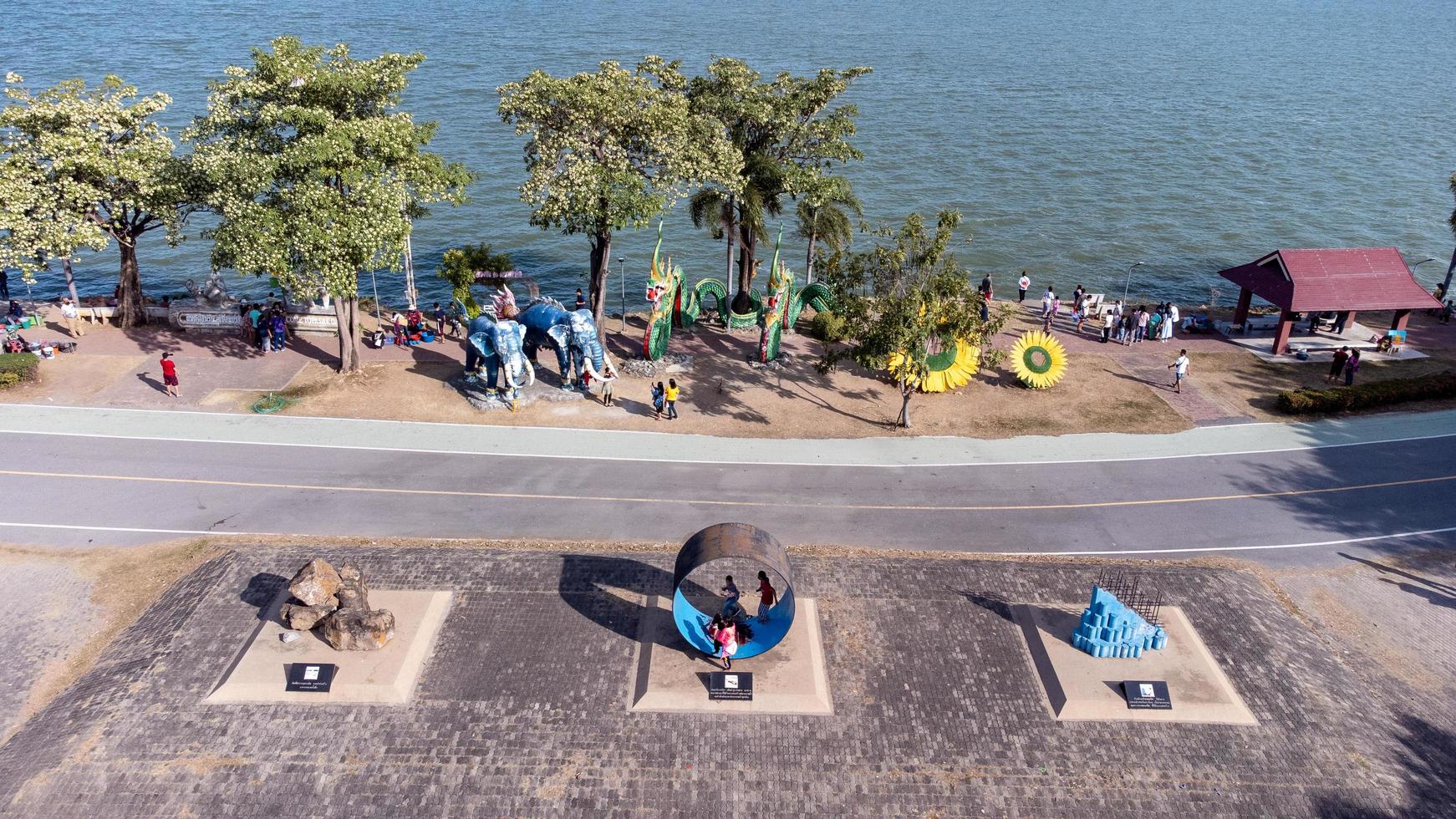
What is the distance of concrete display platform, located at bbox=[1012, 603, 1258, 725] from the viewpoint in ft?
69.6

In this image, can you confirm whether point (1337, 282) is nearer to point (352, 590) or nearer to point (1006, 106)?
point (352, 590)

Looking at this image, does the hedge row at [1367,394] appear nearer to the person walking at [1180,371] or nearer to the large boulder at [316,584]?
the person walking at [1180,371]

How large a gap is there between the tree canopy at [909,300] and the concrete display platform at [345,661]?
16943 millimetres

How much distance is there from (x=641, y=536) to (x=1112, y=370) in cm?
2262

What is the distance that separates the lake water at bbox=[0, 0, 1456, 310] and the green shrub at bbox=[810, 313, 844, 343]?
50.5 ft

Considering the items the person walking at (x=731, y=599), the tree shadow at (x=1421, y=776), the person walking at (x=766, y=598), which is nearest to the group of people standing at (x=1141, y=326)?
the tree shadow at (x=1421, y=776)

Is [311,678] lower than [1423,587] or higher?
lower

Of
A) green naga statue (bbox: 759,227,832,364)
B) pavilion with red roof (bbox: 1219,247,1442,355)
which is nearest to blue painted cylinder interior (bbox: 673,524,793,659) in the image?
Result: green naga statue (bbox: 759,227,832,364)

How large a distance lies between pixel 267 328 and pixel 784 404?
20812mm

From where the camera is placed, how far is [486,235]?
61.2 metres

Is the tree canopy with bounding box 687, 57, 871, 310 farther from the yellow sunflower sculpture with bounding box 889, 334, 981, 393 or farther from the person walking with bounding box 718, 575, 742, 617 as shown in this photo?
the person walking with bounding box 718, 575, 742, 617

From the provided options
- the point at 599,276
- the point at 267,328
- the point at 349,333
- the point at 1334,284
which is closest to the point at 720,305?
the point at 599,276

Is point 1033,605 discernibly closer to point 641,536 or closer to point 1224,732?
point 1224,732

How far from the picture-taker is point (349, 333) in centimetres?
3662
